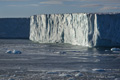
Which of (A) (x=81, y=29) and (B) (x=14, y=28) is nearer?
(A) (x=81, y=29)

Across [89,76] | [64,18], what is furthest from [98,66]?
[64,18]

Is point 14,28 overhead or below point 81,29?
below

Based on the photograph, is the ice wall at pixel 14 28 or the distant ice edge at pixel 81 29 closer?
the distant ice edge at pixel 81 29

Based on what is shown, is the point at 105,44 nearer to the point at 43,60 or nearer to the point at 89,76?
the point at 43,60

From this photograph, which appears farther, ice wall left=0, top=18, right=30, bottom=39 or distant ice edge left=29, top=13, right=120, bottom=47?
ice wall left=0, top=18, right=30, bottom=39
